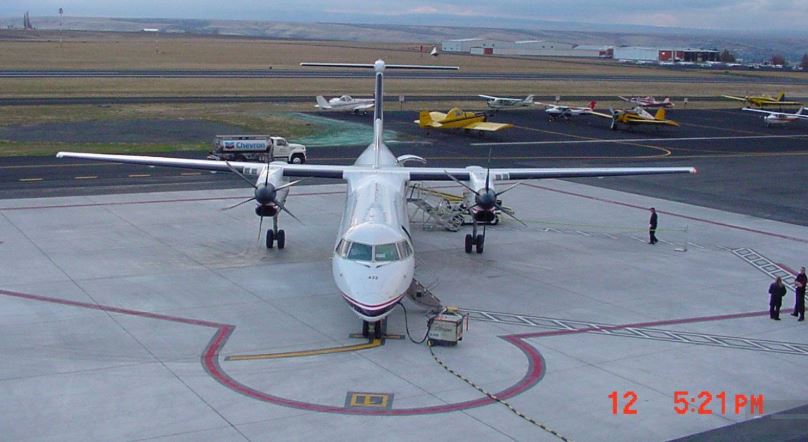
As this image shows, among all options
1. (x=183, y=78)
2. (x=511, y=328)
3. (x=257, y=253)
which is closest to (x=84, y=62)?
(x=183, y=78)

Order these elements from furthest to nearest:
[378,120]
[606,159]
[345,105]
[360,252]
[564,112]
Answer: [564,112] < [345,105] < [606,159] < [378,120] < [360,252]

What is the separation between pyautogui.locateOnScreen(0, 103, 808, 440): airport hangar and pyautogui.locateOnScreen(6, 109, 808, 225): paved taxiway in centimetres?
540

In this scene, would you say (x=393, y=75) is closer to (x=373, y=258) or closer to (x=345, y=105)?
(x=345, y=105)

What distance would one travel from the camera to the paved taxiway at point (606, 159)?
149 ft

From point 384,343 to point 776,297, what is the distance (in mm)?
11744

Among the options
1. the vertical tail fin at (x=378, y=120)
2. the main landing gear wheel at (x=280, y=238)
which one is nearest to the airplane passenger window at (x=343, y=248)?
the vertical tail fin at (x=378, y=120)

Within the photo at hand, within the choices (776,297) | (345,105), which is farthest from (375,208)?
(345,105)

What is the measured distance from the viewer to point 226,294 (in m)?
27.0

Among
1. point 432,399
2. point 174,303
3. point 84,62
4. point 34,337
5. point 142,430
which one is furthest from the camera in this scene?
point 84,62

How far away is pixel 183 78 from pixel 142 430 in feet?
347

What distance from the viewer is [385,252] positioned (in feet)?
76.1

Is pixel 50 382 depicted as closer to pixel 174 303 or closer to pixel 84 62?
pixel 174 303

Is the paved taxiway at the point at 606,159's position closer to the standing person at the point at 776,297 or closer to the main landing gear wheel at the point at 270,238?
the main landing gear wheel at the point at 270,238

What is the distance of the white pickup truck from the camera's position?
173ft
